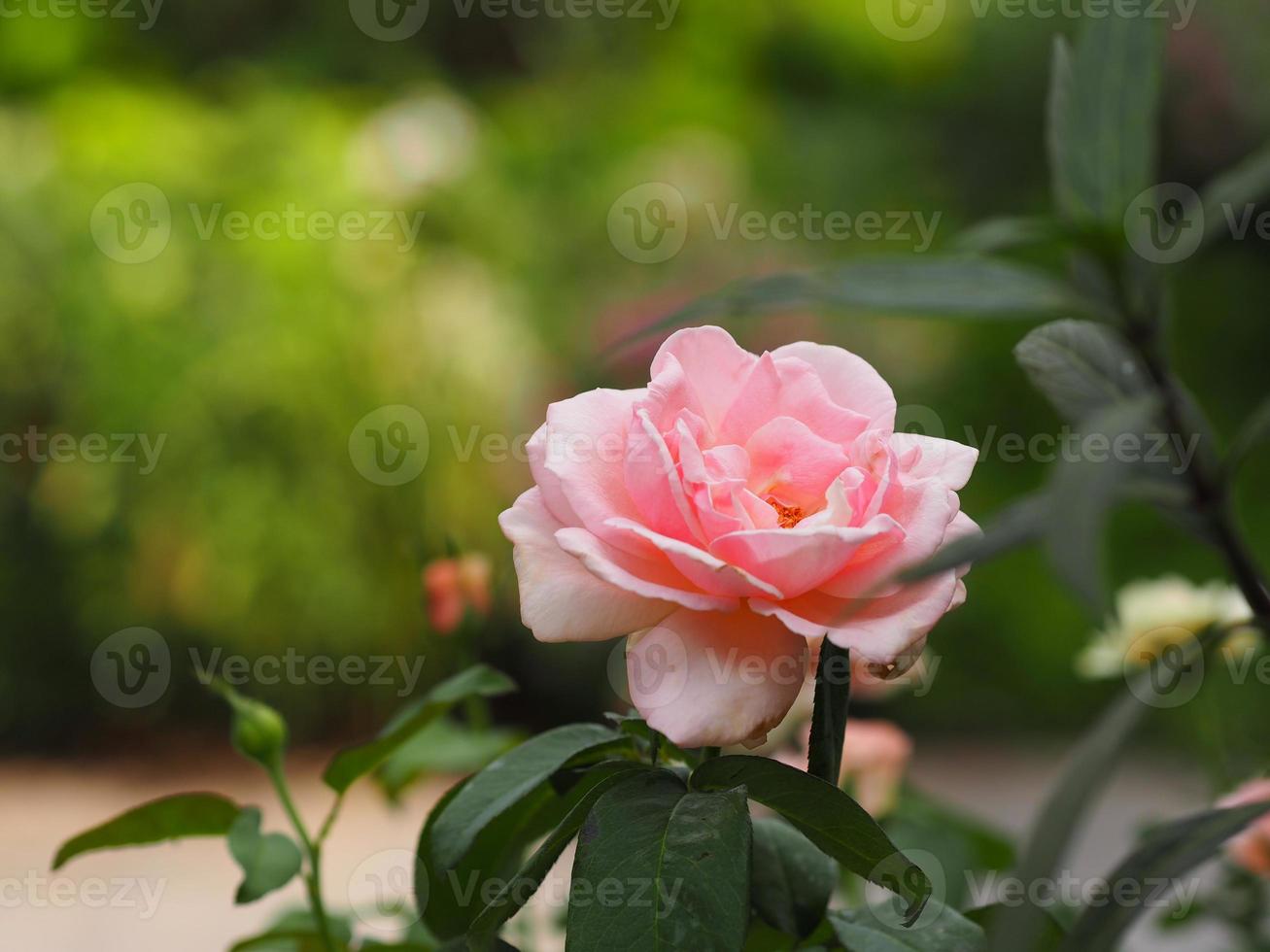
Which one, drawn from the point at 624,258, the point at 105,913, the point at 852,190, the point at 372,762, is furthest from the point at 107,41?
the point at 372,762

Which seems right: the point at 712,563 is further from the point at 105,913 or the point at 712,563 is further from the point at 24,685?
the point at 24,685

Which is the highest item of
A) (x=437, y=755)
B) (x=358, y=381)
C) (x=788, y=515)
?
(x=788, y=515)

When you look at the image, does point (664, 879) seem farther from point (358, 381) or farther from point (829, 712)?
point (358, 381)

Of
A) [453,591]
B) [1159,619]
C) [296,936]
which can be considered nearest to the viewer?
[296,936]

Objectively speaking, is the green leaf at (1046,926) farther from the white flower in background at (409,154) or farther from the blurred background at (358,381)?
the white flower in background at (409,154)

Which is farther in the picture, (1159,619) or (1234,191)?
(1159,619)

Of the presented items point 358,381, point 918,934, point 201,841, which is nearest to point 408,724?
point 918,934

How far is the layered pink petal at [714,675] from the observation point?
0.27 metres

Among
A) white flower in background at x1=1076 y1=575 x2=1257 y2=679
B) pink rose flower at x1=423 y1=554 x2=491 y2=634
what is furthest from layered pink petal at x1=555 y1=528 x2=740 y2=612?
white flower in background at x1=1076 y1=575 x2=1257 y2=679

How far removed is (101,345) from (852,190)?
4.62 ft

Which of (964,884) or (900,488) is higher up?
(900,488)

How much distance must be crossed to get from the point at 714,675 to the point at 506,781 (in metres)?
0.06

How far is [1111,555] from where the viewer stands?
2271 mm

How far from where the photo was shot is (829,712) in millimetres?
276
